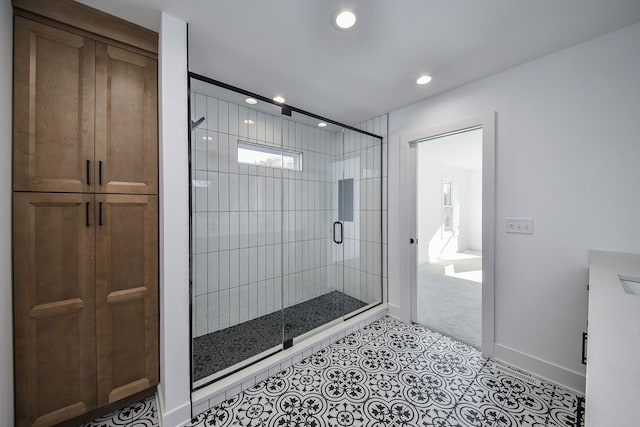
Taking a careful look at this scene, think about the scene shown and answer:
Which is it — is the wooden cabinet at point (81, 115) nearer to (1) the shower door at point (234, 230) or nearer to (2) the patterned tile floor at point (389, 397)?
(1) the shower door at point (234, 230)

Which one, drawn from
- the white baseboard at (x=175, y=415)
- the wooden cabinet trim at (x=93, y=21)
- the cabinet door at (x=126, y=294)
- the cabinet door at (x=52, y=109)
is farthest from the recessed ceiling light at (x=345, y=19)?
the white baseboard at (x=175, y=415)

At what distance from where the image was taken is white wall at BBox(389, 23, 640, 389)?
152 cm

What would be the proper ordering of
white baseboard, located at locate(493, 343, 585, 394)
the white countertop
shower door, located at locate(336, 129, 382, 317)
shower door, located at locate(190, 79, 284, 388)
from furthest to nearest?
shower door, located at locate(336, 129, 382, 317) → shower door, located at locate(190, 79, 284, 388) → white baseboard, located at locate(493, 343, 585, 394) → the white countertop

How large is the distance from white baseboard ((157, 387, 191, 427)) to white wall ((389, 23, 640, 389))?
7.92 feet

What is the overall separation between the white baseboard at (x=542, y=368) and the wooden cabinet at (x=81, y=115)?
3.02 metres

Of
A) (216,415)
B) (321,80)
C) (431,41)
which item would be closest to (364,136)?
(321,80)

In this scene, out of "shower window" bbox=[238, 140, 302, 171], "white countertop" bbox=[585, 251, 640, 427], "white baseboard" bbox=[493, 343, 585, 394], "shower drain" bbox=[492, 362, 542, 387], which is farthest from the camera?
"shower window" bbox=[238, 140, 302, 171]

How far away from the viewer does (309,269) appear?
2.95 m

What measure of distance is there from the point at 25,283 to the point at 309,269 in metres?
2.25

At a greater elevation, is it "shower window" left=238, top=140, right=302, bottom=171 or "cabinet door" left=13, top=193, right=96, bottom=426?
"shower window" left=238, top=140, right=302, bottom=171

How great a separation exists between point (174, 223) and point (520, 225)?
101 inches

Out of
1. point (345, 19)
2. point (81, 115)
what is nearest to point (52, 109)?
point (81, 115)

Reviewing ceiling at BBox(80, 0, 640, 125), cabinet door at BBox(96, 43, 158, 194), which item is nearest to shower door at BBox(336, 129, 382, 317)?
ceiling at BBox(80, 0, 640, 125)

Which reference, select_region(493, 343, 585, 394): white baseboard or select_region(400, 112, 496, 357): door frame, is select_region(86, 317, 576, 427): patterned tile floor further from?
select_region(400, 112, 496, 357): door frame
